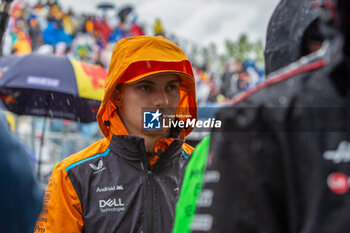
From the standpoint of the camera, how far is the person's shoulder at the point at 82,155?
89.0 inches

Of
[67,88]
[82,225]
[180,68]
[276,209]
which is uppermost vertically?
[67,88]

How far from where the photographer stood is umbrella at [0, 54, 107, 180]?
16.8 feet

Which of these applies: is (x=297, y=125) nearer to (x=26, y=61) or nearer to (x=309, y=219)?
(x=309, y=219)

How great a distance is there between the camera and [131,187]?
225cm

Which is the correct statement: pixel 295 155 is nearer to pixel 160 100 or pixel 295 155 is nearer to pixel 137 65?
pixel 160 100

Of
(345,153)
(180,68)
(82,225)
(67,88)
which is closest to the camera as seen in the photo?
(345,153)

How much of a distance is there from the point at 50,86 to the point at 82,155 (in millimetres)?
2946

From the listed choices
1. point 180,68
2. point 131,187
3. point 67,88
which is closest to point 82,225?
point 131,187

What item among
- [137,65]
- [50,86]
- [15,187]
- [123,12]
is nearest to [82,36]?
[123,12]

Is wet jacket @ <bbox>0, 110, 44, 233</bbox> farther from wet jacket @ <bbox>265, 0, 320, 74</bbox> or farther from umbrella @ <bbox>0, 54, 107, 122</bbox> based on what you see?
umbrella @ <bbox>0, 54, 107, 122</bbox>

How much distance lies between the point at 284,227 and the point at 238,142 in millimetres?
179

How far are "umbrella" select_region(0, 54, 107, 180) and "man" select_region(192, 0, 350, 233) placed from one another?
4.47 metres

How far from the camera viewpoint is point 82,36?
19.2 metres

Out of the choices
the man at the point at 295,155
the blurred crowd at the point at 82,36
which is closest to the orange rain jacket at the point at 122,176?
the man at the point at 295,155
